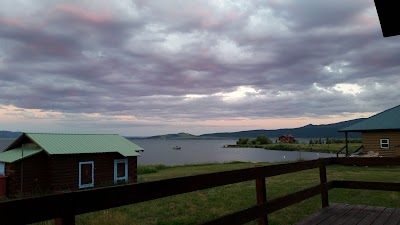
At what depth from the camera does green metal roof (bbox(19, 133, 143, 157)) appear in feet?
69.2

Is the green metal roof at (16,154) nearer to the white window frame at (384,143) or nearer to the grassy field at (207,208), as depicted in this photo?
the grassy field at (207,208)

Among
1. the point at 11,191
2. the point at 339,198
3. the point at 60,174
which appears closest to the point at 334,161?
the point at 339,198

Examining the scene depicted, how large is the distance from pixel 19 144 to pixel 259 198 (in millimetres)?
21987

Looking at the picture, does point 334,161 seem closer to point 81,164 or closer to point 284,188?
point 284,188

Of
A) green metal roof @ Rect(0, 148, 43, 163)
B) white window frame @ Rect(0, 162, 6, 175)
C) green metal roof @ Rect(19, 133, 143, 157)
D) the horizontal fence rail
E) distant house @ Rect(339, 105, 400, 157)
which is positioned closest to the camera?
the horizontal fence rail

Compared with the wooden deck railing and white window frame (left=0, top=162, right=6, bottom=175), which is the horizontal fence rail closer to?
the wooden deck railing

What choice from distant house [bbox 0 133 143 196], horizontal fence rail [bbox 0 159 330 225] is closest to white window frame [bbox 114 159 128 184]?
distant house [bbox 0 133 143 196]

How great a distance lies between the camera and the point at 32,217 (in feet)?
7.79

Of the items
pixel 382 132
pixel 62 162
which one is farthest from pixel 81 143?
pixel 382 132

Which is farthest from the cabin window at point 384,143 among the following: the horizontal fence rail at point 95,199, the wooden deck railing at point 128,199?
the horizontal fence rail at point 95,199

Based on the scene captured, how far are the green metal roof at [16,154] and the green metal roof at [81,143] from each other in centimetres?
66

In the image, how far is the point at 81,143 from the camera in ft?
74.7

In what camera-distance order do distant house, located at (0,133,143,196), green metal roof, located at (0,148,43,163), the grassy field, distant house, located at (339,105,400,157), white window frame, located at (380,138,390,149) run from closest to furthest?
the grassy field
green metal roof, located at (0,148,43,163)
distant house, located at (0,133,143,196)
distant house, located at (339,105,400,157)
white window frame, located at (380,138,390,149)

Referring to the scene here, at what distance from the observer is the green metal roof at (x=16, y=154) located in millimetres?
20112
